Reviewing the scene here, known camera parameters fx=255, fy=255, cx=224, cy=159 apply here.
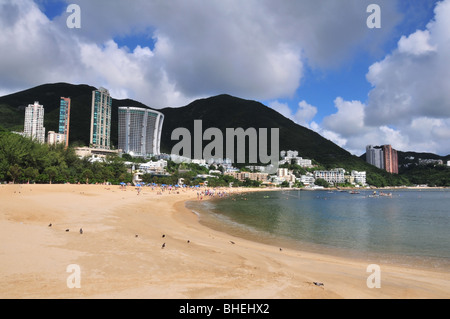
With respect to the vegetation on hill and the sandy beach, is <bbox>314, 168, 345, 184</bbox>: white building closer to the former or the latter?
the vegetation on hill

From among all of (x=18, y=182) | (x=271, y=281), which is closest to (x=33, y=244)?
(x=271, y=281)

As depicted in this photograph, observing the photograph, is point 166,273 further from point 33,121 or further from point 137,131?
point 33,121

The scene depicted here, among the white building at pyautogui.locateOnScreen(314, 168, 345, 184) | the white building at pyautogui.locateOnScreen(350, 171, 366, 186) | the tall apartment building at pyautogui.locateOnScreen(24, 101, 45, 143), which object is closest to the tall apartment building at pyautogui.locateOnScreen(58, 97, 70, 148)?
the tall apartment building at pyautogui.locateOnScreen(24, 101, 45, 143)

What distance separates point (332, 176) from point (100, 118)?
167 m

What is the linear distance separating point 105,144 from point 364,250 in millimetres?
182377

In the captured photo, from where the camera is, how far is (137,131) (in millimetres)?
185375

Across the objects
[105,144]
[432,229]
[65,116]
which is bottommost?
[432,229]

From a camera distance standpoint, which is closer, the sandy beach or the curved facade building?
the sandy beach

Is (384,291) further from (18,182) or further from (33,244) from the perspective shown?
(18,182)

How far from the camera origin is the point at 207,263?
895 cm

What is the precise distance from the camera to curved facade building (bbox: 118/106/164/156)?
18450cm

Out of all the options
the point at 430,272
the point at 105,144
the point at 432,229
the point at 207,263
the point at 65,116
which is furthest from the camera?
the point at 105,144

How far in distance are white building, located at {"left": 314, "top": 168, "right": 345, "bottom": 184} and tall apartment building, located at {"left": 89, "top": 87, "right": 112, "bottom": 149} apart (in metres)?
152
